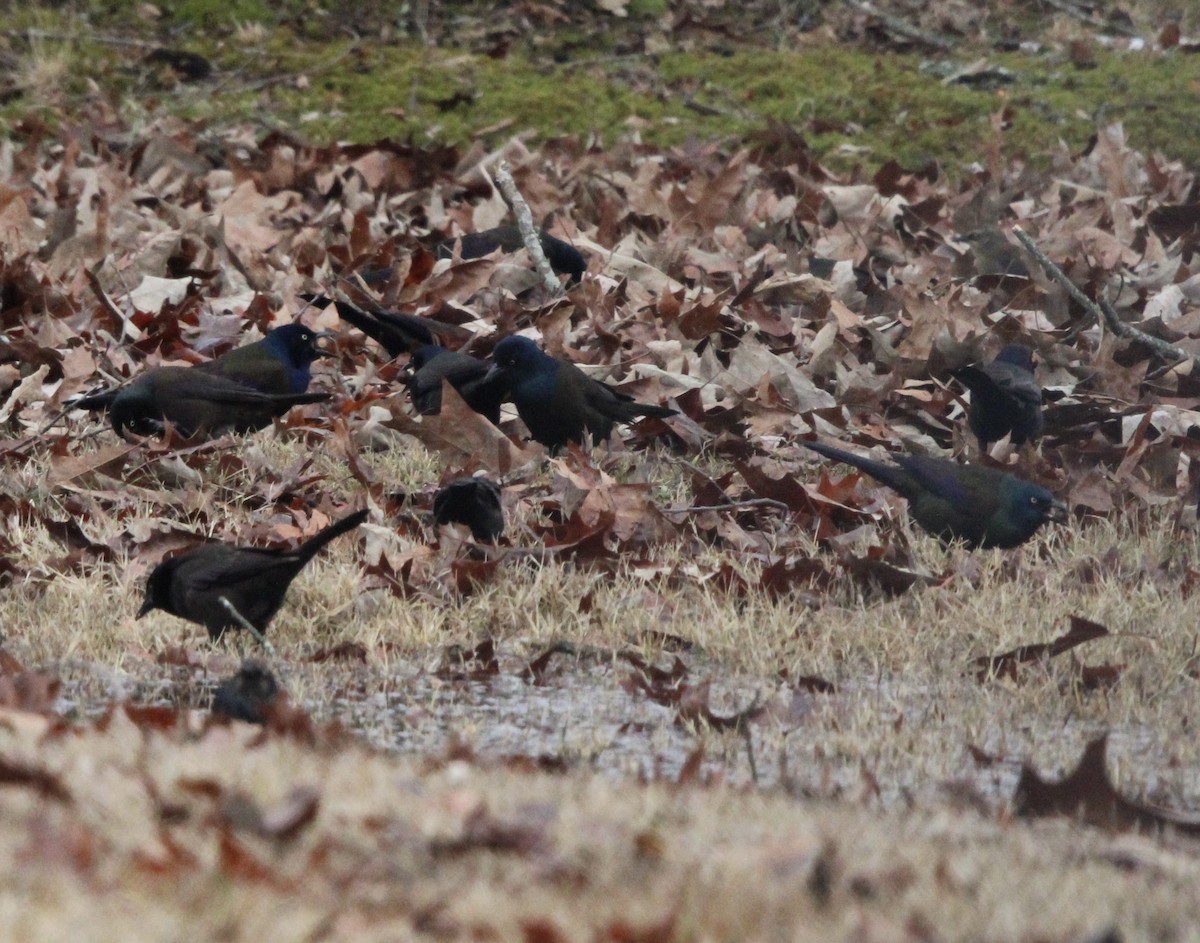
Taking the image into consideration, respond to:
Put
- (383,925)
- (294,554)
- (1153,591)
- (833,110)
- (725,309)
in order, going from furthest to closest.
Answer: (833,110) < (725,309) < (1153,591) < (294,554) < (383,925)

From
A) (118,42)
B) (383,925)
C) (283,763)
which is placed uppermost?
(383,925)

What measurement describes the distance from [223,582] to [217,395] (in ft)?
5.99

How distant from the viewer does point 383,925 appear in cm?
223

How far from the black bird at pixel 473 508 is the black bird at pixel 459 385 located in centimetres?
95

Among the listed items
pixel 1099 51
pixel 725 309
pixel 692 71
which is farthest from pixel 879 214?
pixel 1099 51

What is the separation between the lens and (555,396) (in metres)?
6.11

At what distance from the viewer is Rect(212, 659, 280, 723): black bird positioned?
367 centimetres

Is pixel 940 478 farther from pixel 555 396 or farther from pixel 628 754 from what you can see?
pixel 628 754

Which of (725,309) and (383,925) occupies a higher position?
(383,925)

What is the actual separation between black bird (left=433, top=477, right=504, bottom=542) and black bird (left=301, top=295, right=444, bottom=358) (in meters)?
1.66

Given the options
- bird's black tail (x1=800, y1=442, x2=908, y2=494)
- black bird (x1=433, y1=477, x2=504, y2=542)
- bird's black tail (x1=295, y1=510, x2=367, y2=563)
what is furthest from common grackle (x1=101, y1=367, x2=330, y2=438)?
bird's black tail (x1=800, y1=442, x2=908, y2=494)

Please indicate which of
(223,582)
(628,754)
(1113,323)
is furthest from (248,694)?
(1113,323)

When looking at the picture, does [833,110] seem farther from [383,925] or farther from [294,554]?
[383,925]

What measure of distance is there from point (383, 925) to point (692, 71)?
10.7 m
